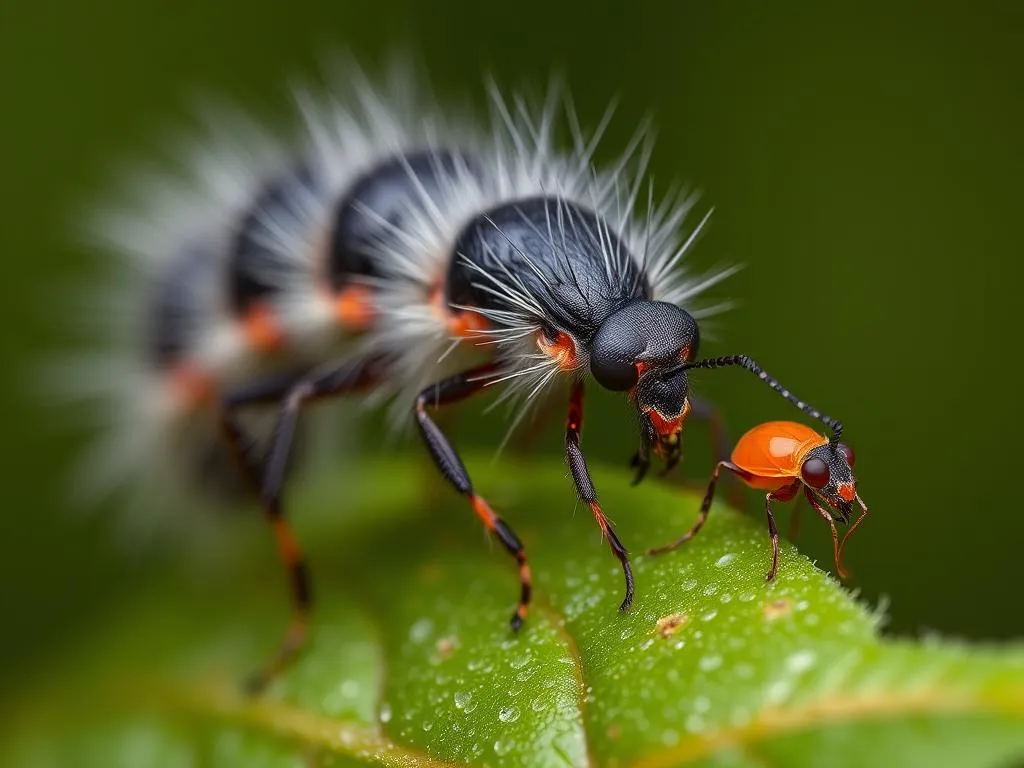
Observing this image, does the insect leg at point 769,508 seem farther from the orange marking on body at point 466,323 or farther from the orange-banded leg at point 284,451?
the orange-banded leg at point 284,451

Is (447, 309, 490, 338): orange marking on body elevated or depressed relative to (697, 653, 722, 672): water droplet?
elevated

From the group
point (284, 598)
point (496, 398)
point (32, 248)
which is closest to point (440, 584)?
point (496, 398)

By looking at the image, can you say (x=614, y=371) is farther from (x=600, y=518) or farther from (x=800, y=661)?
(x=800, y=661)

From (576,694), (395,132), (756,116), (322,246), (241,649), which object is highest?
(756,116)

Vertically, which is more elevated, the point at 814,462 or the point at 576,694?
the point at 814,462

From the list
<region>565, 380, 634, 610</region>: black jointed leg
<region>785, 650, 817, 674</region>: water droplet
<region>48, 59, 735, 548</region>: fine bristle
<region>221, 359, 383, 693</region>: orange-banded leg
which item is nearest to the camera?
<region>785, 650, 817, 674</region>: water droplet

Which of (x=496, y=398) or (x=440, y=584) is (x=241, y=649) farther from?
(x=496, y=398)

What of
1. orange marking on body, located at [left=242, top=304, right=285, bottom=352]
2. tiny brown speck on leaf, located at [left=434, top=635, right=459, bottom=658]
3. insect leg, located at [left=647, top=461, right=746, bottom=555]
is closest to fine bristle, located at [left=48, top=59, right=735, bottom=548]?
orange marking on body, located at [left=242, top=304, right=285, bottom=352]

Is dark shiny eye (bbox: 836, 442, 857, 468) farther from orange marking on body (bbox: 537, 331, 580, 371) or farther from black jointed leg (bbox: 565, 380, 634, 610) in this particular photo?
orange marking on body (bbox: 537, 331, 580, 371)
